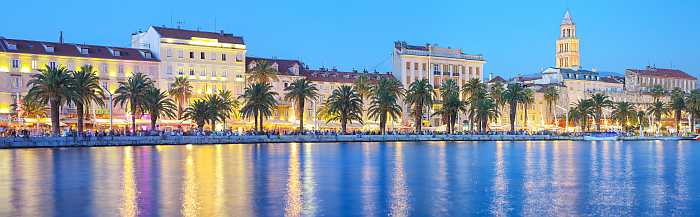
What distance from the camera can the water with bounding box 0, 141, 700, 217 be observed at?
3375cm

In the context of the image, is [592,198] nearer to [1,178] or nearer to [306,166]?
[306,166]

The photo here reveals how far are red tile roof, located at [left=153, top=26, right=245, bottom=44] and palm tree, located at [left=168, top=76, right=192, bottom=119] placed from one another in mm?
7007

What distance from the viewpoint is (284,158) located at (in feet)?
213

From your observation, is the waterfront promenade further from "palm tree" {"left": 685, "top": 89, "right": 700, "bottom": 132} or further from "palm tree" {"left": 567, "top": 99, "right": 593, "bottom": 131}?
"palm tree" {"left": 685, "top": 89, "right": 700, "bottom": 132}

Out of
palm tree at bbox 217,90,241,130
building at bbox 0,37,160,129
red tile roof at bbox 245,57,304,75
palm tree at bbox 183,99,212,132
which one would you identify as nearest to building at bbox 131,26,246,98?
building at bbox 0,37,160,129

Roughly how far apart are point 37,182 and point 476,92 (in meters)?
91.0

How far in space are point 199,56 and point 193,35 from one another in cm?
317

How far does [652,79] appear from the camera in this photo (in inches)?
7441

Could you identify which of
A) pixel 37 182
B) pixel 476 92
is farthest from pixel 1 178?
pixel 476 92

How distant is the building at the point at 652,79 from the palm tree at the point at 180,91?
357 feet

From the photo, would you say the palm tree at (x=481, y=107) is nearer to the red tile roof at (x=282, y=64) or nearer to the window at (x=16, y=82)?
Result: the red tile roof at (x=282, y=64)

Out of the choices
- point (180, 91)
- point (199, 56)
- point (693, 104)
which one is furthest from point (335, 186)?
point (693, 104)

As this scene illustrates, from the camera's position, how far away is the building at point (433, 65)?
138000 millimetres

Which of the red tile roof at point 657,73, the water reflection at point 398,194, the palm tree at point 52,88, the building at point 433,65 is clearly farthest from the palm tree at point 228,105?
the red tile roof at point 657,73
